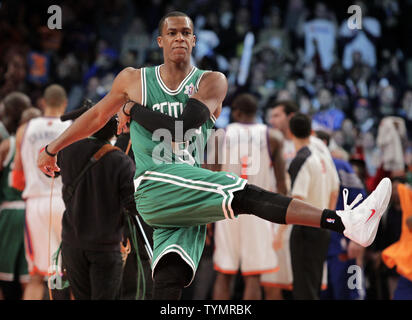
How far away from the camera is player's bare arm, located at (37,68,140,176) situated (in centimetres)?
337

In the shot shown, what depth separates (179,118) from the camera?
3055 mm

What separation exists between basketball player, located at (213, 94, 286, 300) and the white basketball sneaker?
287cm

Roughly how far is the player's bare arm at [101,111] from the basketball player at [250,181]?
2.49 m

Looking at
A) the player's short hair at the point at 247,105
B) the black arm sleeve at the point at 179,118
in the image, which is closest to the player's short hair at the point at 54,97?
the player's short hair at the point at 247,105

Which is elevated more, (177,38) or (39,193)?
(177,38)

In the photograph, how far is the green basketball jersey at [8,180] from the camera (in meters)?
5.90

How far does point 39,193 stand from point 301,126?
2519 millimetres

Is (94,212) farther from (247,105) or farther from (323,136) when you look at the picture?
(323,136)

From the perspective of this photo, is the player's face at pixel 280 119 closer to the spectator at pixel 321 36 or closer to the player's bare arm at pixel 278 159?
the player's bare arm at pixel 278 159

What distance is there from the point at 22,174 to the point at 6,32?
20.2 feet

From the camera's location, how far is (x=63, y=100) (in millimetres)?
5609

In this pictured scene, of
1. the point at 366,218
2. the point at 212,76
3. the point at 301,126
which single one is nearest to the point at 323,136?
the point at 301,126

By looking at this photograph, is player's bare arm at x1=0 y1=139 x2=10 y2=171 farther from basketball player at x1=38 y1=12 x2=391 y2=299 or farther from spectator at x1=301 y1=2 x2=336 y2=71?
spectator at x1=301 y1=2 x2=336 y2=71
